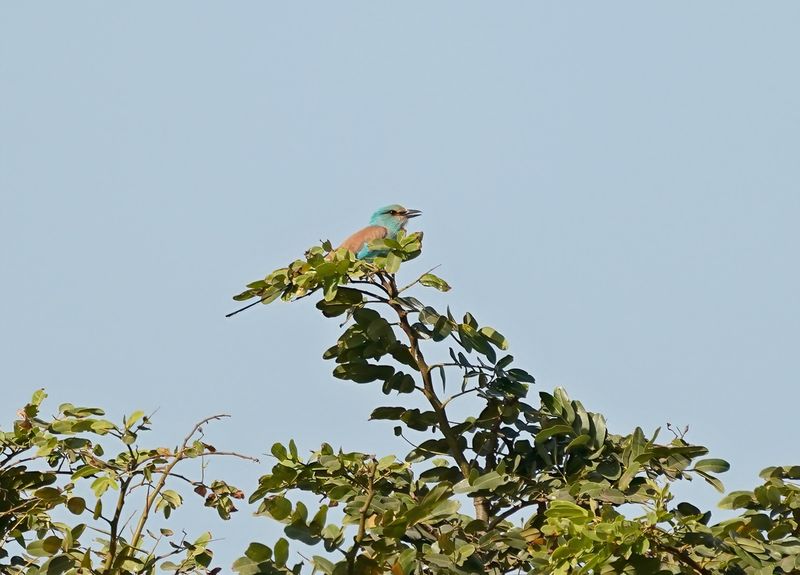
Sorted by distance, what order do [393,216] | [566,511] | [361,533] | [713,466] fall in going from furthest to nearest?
[393,216] < [713,466] < [566,511] < [361,533]

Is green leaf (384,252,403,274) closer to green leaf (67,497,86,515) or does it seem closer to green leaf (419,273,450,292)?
green leaf (419,273,450,292)

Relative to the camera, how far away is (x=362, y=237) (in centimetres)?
801

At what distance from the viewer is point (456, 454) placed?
387 centimetres

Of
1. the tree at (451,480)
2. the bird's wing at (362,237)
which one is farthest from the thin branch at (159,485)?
the bird's wing at (362,237)

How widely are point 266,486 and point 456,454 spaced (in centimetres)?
56

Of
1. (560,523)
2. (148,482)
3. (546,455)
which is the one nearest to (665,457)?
(546,455)

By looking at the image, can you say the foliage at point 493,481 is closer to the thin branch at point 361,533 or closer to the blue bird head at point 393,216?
the thin branch at point 361,533

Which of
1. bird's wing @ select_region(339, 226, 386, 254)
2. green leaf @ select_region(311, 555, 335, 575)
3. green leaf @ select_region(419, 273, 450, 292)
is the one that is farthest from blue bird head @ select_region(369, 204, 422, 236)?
green leaf @ select_region(311, 555, 335, 575)

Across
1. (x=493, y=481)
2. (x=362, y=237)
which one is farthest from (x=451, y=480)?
(x=362, y=237)

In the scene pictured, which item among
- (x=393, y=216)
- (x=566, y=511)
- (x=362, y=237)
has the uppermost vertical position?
(x=393, y=216)

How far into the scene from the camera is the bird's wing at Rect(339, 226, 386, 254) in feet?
25.8

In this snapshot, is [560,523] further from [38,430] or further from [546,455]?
[38,430]

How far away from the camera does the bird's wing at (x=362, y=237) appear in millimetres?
7852

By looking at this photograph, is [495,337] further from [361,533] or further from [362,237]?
[362,237]
